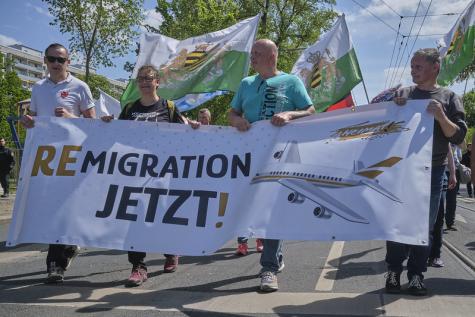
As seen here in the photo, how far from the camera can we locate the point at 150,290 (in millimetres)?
4125

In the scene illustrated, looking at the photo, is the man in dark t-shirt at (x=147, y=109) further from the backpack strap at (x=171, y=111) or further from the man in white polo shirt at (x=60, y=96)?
the man in white polo shirt at (x=60, y=96)

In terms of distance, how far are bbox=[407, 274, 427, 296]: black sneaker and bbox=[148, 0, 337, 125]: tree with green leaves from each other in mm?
17431

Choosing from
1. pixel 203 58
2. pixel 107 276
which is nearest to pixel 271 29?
pixel 203 58

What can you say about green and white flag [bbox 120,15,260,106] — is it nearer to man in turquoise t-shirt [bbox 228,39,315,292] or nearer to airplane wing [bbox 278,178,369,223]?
man in turquoise t-shirt [bbox 228,39,315,292]

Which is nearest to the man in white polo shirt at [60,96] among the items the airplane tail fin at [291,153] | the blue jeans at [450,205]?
the airplane tail fin at [291,153]

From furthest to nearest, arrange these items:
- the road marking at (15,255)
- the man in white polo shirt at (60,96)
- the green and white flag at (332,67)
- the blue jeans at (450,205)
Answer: the green and white flag at (332,67), the blue jeans at (450,205), the road marking at (15,255), the man in white polo shirt at (60,96)

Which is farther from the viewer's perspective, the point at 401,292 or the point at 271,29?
the point at 271,29

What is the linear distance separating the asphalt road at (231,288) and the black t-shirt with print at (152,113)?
146cm

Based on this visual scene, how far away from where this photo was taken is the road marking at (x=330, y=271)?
420cm

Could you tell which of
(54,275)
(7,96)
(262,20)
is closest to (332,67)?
(54,275)

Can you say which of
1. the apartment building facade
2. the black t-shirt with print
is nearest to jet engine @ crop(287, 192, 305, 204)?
the black t-shirt with print

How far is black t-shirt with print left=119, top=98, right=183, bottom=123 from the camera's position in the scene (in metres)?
4.59

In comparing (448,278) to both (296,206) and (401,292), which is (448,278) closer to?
(401,292)

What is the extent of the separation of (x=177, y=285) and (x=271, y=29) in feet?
83.8
